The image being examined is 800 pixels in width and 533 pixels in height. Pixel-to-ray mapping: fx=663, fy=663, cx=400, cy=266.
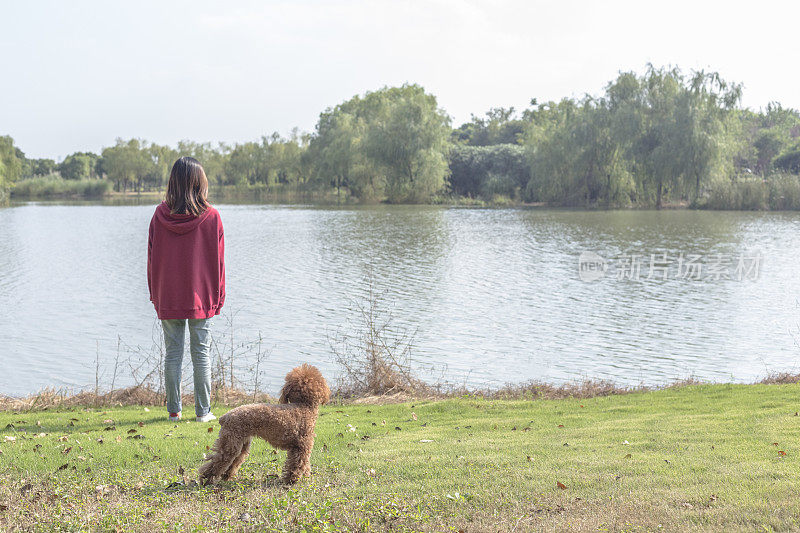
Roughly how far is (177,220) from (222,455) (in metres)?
2.16

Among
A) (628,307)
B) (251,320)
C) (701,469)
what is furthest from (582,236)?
(701,469)

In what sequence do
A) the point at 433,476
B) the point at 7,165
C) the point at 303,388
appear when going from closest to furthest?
1. the point at 303,388
2. the point at 433,476
3. the point at 7,165

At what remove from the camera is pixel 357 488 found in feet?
14.3

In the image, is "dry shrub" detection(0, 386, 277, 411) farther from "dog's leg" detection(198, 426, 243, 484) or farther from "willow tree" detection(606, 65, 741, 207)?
"willow tree" detection(606, 65, 741, 207)

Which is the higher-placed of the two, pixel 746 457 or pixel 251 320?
pixel 746 457

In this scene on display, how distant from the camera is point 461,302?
55.6ft

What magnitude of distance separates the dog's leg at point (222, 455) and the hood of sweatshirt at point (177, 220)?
197 centimetres

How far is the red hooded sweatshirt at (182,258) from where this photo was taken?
217 inches

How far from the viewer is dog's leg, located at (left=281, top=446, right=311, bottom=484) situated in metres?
4.34

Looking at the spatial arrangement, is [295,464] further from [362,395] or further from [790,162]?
[790,162]

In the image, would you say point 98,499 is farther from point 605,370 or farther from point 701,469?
point 605,370

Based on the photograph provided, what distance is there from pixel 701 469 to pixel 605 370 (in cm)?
674

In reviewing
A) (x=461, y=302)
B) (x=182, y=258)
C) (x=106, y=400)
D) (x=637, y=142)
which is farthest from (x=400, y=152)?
(x=182, y=258)

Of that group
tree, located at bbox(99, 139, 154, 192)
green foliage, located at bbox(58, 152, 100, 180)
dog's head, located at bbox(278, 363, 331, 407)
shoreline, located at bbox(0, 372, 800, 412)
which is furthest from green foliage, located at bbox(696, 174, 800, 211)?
green foliage, located at bbox(58, 152, 100, 180)
